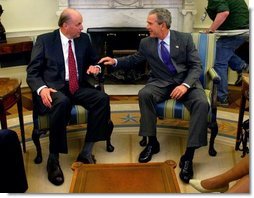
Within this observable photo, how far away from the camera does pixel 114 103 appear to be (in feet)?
8.50

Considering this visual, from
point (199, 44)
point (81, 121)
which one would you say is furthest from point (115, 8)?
point (81, 121)

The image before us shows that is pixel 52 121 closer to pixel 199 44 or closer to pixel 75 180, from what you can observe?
pixel 75 180

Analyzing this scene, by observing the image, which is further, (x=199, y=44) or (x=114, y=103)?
(x=114, y=103)

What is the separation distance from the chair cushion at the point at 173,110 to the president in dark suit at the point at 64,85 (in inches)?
10.4

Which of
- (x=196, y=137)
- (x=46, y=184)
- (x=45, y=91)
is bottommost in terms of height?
(x=46, y=184)

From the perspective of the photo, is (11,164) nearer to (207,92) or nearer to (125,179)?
(125,179)

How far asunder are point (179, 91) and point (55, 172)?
701 mm

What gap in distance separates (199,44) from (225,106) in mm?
646

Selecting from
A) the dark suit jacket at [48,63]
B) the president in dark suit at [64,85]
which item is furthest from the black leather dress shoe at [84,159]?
the dark suit jacket at [48,63]

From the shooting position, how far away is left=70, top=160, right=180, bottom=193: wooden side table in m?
1.27

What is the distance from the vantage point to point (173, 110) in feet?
5.95

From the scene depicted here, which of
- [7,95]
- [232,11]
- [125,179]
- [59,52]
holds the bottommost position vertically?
[125,179]

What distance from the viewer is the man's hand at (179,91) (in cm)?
180

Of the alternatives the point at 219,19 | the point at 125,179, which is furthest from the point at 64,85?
the point at 219,19
